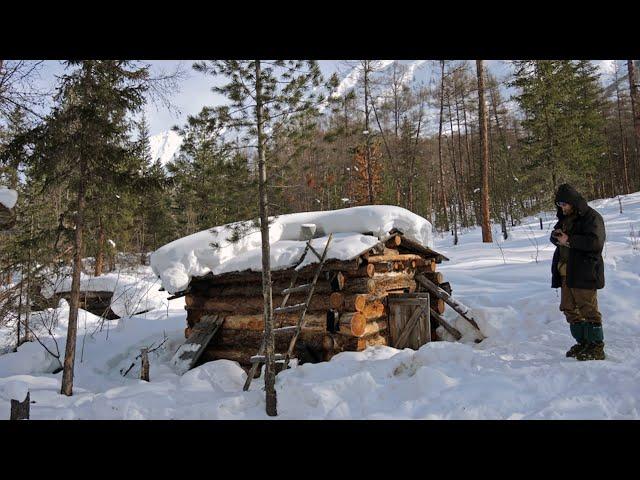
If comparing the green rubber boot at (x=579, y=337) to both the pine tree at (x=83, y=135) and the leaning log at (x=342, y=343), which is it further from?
the pine tree at (x=83, y=135)

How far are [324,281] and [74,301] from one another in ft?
16.0

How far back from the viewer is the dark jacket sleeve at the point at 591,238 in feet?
17.7

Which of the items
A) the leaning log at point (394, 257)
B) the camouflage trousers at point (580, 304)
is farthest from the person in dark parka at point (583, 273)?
the leaning log at point (394, 257)

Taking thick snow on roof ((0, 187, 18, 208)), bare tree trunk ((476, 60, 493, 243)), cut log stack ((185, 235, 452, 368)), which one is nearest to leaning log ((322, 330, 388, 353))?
cut log stack ((185, 235, 452, 368))

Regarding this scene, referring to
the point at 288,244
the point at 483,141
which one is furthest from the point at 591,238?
the point at 483,141

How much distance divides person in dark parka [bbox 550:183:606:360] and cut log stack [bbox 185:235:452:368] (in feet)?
11.3

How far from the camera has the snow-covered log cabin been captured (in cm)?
789

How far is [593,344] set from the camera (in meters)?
5.45

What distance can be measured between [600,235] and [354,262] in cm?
397

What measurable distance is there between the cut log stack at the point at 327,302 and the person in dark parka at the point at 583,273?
3439 mm

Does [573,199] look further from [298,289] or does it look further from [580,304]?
[298,289]

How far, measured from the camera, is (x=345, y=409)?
16.5 ft
